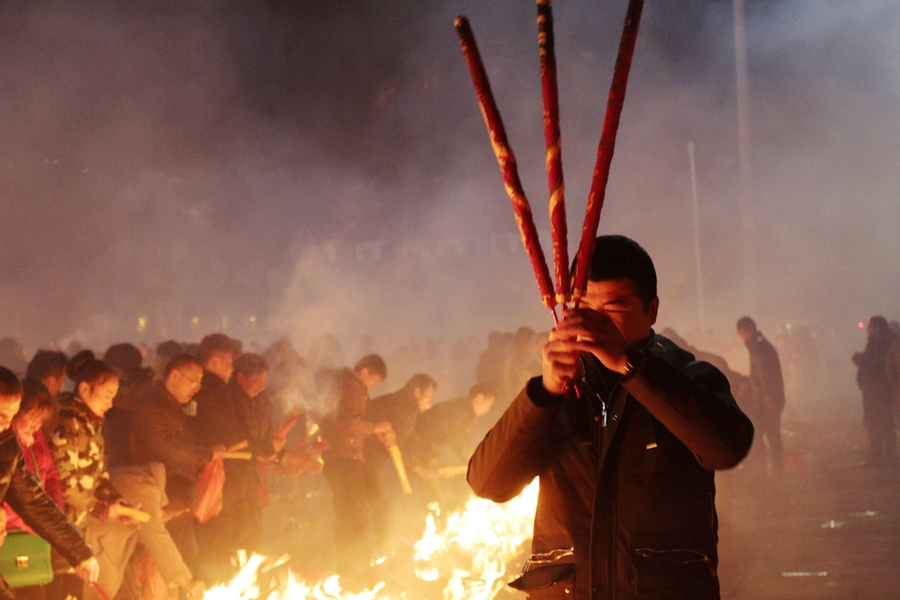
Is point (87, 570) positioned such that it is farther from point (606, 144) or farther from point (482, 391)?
point (482, 391)

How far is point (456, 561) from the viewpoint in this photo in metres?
5.73

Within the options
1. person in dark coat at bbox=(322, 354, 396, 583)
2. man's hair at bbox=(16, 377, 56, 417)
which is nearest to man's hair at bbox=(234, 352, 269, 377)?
person in dark coat at bbox=(322, 354, 396, 583)

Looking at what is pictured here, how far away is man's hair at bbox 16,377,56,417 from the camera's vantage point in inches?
167

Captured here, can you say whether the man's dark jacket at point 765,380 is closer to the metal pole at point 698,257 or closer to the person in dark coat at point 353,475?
the person in dark coat at point 353,475

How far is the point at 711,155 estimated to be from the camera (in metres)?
23.9

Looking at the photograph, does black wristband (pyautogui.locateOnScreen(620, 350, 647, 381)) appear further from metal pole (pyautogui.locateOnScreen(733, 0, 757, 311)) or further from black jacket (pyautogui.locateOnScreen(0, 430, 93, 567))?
metal pole (pyautogui.locateOnScreen(733, 0, 757, 311))

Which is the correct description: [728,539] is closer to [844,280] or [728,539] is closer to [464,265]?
[464,265]

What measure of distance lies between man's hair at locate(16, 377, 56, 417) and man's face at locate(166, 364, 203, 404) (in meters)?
1.34

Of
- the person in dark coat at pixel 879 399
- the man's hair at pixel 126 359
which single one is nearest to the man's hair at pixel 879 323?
the person in dark coat at pixel 879 399

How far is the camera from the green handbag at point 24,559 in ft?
13.1

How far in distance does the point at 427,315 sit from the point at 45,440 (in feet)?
76.5

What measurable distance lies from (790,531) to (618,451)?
22.6 ft

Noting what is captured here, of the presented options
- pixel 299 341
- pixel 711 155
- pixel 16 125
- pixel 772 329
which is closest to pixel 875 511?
pixel 16 125

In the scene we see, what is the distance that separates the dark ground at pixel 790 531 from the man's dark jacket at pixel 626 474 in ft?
12.5
